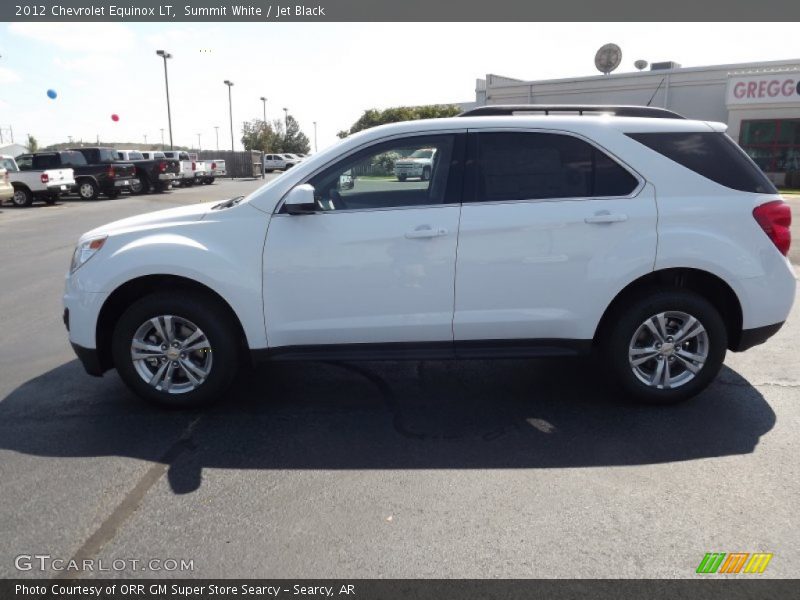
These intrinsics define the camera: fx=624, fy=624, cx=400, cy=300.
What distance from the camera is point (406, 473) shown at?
3475 millimetres

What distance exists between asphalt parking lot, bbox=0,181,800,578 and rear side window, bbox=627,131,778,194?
4.99 feet

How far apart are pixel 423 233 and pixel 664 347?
1.82m

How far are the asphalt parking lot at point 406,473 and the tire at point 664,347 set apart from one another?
0.57 feet

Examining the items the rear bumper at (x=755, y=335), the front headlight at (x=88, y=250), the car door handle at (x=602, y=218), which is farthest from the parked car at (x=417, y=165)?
the rear bumper at (x=755, y=335)

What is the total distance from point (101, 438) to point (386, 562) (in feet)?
7.21

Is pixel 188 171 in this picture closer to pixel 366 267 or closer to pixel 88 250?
pixel 88 250

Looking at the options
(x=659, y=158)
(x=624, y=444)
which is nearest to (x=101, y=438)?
(x=624, y=444)

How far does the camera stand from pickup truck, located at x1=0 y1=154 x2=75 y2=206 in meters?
20.6

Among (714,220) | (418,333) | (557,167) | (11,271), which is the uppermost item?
(557,167)

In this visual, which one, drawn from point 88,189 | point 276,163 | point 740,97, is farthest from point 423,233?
point 276,163

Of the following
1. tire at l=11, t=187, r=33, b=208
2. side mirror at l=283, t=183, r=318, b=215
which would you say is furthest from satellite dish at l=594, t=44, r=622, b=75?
side mirror at l=283, t=183, r=318, b=215

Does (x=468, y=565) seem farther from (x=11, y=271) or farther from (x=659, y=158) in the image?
(x=11, y=271)

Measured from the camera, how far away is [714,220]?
13.4 feet
